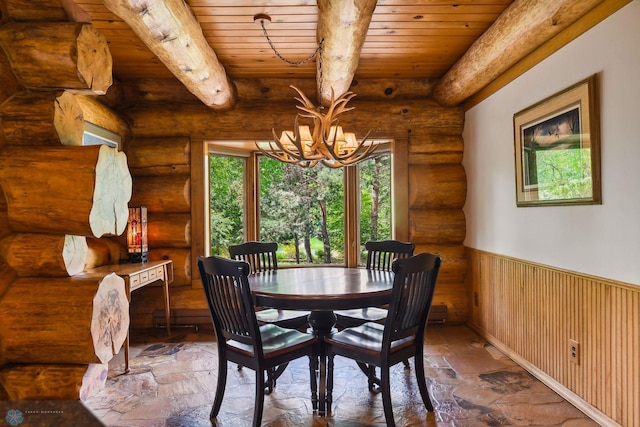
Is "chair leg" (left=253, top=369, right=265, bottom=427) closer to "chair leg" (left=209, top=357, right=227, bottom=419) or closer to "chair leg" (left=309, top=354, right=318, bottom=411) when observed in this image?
"chair leg" (left=209, top=357, right=227, bottom=419)

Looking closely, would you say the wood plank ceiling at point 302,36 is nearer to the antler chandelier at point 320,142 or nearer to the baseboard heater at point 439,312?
the antler chandelier at point 320,142

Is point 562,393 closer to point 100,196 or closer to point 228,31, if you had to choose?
point 100,196

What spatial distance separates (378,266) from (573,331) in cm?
149

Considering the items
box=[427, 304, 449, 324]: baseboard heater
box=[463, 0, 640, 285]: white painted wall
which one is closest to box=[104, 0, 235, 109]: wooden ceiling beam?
box=[463, 0, 640, 285]: white painted wall

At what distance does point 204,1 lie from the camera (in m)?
2.51

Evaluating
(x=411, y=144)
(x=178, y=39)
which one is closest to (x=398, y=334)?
(x=178, y=39)

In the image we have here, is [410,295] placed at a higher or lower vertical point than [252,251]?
lower

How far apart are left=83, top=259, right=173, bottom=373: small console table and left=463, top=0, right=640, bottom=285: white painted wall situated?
3050mm

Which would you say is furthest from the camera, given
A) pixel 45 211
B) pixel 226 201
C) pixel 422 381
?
pixel 226 201

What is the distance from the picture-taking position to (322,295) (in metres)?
2.22

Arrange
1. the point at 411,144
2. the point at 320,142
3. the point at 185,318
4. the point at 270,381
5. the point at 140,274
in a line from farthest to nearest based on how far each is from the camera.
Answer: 1. the point at 411,144
2. the point at 185,318
3. the point at 140,274
4. the point at 320,142
5. the point at 270,381

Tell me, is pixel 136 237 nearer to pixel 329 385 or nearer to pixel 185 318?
pixel 185 318

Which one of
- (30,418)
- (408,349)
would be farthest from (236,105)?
(30,418)

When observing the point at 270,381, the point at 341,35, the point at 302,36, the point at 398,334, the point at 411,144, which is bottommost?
the point at 270,381
